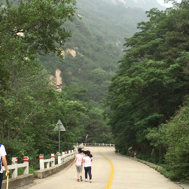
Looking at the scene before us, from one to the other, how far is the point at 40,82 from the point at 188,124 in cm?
1418

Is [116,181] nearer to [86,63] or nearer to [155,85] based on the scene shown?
[155,85]

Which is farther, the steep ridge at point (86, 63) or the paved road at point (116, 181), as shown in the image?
the steep ridge at point (86, 63)

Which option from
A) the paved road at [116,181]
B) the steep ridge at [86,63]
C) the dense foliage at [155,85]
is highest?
the steep ridge at [86,63]

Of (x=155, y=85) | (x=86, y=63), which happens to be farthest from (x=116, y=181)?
(x=86, y=63)

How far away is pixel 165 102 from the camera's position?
2742 centimetres

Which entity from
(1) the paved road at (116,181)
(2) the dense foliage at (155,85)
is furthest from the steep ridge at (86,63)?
(1) the paved road at (116,181)

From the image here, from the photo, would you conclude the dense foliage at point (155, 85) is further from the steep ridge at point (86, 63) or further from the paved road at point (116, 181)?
the steep ridge at point (86, 63)

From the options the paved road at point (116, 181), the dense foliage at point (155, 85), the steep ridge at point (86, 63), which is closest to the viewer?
the paved road at point (116, 181)

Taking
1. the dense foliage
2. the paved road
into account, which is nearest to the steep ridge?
the dense foliage

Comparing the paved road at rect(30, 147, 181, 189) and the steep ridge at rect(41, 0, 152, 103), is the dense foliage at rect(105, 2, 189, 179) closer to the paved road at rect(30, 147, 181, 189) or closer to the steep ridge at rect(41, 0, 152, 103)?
the paved road at rect(30, 147, 181, 189)

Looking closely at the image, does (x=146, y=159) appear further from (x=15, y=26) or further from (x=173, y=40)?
(x=15, y=26)

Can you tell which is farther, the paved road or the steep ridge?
the steep ridge

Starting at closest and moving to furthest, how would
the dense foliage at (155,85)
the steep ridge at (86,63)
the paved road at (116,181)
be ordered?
the paved road at (116,181)
the dense foliage at (155,85)
the steep ridge at (86,63)

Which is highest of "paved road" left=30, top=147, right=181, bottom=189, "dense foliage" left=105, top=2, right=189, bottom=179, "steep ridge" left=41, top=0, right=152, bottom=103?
"steep ridge" left=41, top=0, right=152, bottom=103
